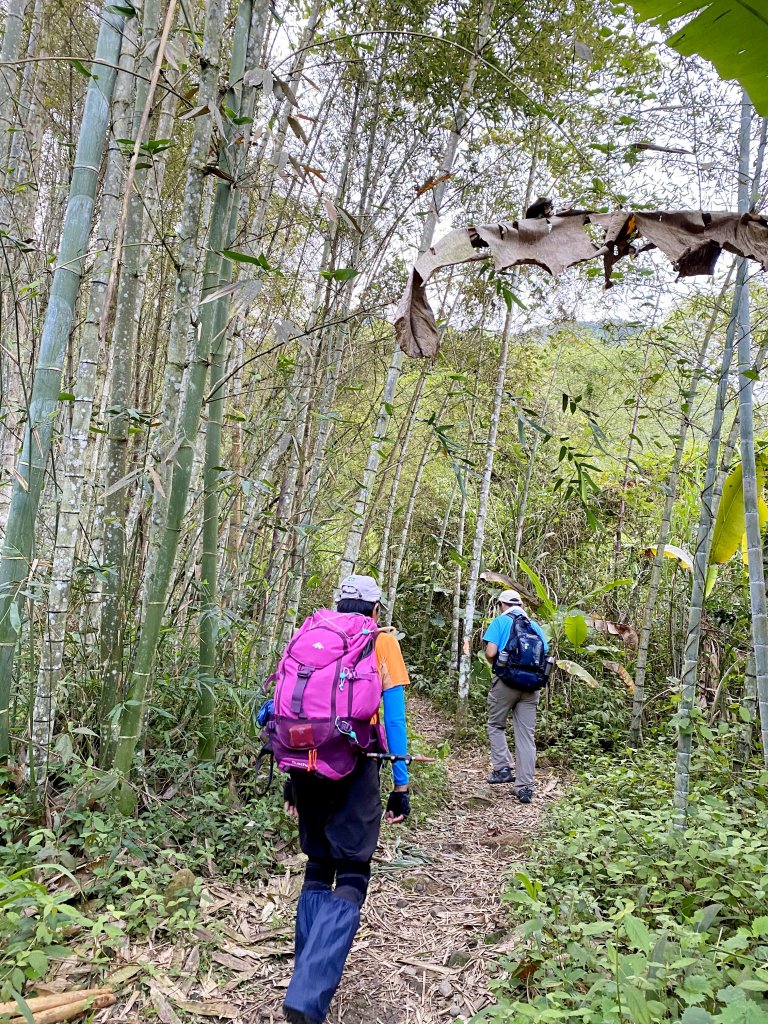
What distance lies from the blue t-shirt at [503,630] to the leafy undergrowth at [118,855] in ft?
7.13

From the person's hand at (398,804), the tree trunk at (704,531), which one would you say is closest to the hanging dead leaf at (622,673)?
the tree trunk at (704,531)

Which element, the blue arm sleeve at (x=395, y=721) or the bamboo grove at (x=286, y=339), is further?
the bamboo grove at (x=286, y=339)

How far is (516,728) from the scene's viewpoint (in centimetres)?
489

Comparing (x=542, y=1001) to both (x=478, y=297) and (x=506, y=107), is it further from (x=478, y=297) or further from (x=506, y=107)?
(x=478, y=297)

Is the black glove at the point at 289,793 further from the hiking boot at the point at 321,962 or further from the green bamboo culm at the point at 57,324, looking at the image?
the green bamboo culm at the point at 57,324

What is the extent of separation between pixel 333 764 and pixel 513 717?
3.14 meters

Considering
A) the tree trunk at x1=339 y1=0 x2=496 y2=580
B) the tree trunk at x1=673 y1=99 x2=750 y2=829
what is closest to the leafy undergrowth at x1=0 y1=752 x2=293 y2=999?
the tree trunk at x1=339 y1=0 x2=496 y2=580

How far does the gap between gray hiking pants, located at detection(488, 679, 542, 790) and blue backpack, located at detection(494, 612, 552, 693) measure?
0.37ft

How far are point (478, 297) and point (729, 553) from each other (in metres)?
4.11

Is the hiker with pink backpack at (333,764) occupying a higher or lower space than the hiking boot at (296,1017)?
higher

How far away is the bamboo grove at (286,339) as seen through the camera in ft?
8.71

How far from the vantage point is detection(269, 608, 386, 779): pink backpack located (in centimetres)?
219

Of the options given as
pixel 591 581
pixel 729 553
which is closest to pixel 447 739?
pixel 591 581

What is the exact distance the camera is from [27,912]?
7.08 feet
